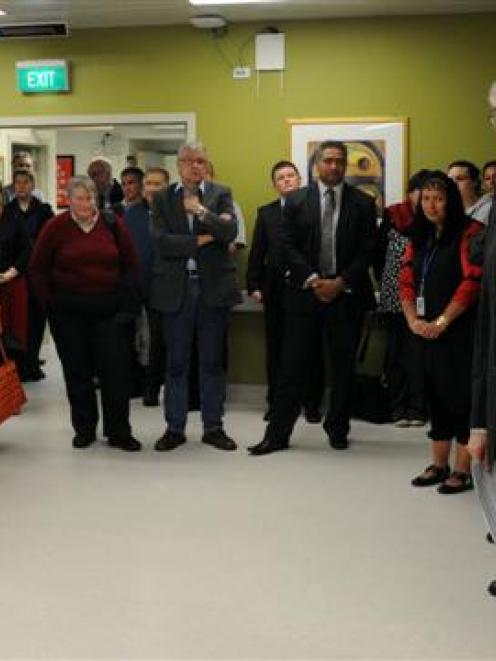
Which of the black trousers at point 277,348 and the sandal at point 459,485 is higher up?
the black trousers at point 277,348

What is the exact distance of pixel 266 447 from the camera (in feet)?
15.4

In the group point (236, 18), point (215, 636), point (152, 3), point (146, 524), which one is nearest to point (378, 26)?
point (236, 18)

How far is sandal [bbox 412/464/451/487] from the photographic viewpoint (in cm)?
413

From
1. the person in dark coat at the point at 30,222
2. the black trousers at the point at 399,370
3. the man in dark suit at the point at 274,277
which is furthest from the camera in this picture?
the person in dark coat at the point at 30,222

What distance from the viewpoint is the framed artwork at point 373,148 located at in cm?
600

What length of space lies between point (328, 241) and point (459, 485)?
4.82 ft

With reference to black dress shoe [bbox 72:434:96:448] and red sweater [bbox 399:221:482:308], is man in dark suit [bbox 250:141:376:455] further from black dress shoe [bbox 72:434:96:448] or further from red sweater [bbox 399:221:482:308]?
black dress shoe [bbox 72:434:96:448]

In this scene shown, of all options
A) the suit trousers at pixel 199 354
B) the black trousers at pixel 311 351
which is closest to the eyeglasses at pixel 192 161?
the suit trousers at pixel 199 354

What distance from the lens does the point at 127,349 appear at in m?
4.82

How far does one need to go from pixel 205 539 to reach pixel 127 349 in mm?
1661

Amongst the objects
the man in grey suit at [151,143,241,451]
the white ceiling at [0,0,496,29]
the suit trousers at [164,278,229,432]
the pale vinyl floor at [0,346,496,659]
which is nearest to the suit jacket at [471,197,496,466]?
the pale vinyl floor at [0,346,496,659]

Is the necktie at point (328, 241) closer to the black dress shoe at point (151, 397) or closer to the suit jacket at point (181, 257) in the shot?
the suit jacket at point (181, 257)

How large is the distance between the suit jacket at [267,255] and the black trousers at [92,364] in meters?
1.14

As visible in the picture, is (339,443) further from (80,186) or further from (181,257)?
(80,186)
